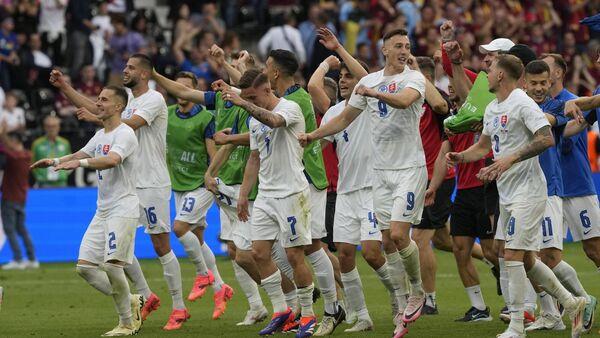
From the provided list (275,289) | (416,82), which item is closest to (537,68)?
(416,82)

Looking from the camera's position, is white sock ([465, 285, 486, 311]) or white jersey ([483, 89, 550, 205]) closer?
white jersey ([483, 89, 550, 205])

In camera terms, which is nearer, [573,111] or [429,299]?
[573,111]

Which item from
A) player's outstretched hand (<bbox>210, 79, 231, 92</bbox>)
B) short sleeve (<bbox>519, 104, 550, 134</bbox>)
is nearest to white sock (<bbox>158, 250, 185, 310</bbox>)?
player's outstretched hand (<bbox>210, 79, 231, 92</bbox>)

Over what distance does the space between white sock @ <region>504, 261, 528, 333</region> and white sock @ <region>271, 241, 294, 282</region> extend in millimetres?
2922

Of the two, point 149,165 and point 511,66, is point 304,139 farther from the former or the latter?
point 149,165

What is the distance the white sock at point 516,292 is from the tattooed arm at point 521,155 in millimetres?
917

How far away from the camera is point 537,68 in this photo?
38.4ft

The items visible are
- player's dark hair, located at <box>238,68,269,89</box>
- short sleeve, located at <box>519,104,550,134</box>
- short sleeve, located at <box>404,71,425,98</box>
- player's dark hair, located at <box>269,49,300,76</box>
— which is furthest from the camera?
player's dark hair, located at <box>269,49,300,76</box>

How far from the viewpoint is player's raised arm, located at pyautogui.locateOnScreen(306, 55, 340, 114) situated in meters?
13.3

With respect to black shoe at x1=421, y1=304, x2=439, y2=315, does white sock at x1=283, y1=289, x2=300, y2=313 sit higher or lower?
higher

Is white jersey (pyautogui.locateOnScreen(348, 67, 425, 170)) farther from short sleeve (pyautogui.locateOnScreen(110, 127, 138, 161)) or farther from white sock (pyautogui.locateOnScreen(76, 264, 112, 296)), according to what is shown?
white sock (pyautogui.locateOnScreen(76, 264, 112, 296))

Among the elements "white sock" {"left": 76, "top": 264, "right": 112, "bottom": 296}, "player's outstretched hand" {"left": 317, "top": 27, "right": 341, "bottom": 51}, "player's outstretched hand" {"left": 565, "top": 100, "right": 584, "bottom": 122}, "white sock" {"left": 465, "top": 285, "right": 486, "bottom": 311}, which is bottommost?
"white sock" {"left": 465, "top": 285, "right": 486, "bottom": 311}

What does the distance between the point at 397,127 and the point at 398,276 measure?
151 centimetres

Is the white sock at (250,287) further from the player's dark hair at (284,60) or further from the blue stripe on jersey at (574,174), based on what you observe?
the blue stripe on jersey at (574,174)
